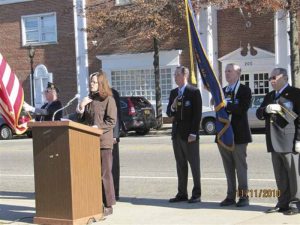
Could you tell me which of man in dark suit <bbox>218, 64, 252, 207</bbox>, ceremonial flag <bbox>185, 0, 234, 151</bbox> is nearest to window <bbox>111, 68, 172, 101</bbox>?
ceremonial flag <bbox>185, 0, 234, 151</bbox>

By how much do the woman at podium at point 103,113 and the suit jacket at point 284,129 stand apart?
2.06m

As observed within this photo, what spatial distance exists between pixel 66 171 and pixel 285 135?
9.16ft

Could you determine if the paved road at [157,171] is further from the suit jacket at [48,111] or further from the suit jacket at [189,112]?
the suit jacket at [48,111]

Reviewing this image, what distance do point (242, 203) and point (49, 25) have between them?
2653 centimetres

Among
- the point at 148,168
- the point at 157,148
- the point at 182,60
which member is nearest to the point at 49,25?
the point at 182,60

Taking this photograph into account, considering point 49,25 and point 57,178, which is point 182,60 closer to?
point 49,25

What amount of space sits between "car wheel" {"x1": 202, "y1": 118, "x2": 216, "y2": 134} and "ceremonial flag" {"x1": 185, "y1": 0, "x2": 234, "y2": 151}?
14250 millimetres

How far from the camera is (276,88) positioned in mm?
7391

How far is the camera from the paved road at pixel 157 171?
1023cm

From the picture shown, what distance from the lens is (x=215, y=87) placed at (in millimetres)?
7926

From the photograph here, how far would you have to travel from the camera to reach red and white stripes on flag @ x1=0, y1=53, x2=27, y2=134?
749 centimetres

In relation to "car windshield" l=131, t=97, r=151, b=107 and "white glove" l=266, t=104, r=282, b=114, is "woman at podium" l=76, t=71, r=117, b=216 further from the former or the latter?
"car windshield" l=131, t=97, r=151, b=107
